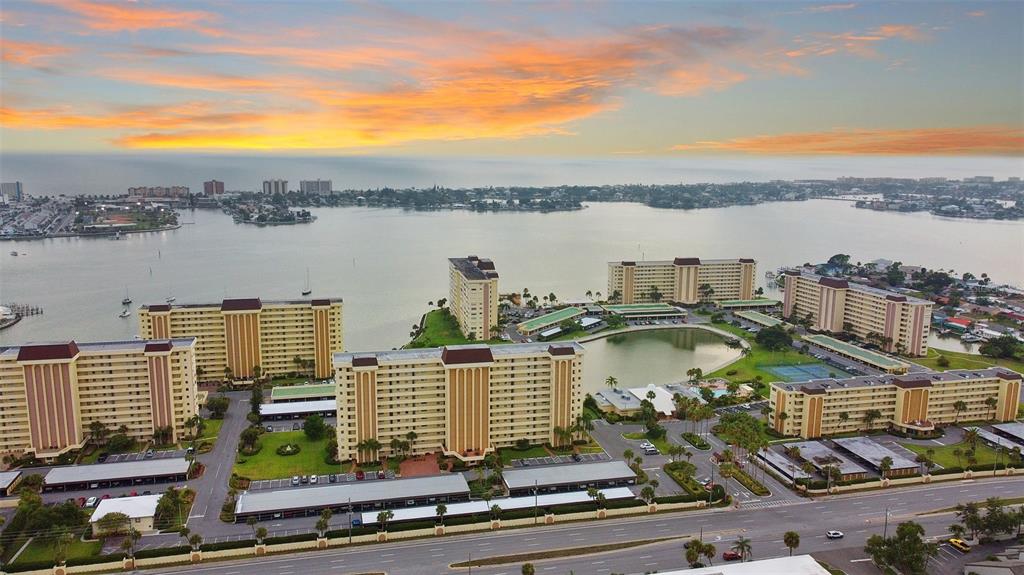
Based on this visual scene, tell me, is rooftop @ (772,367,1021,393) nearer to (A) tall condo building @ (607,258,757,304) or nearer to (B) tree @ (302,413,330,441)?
(B) tree @ (302,413,330,441)

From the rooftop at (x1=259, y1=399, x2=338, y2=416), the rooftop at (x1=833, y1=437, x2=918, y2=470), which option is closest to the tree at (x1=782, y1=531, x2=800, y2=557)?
the rooftop at (x1=833, y1=437, x2=918, y2=470)

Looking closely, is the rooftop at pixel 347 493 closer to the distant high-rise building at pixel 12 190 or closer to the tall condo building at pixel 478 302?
the tall condo building at pixel 478 302

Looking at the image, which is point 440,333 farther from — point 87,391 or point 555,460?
point 87,391

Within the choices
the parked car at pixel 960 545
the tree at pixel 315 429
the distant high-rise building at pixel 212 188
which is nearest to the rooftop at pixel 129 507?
the tree at pixel 315 429

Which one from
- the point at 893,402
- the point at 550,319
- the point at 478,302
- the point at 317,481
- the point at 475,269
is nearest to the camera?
the point at 317,481

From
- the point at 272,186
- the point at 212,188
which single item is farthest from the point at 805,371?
the point at 212,188

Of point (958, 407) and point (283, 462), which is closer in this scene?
point (283, 462)

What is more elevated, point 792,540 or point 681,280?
point 681,280
